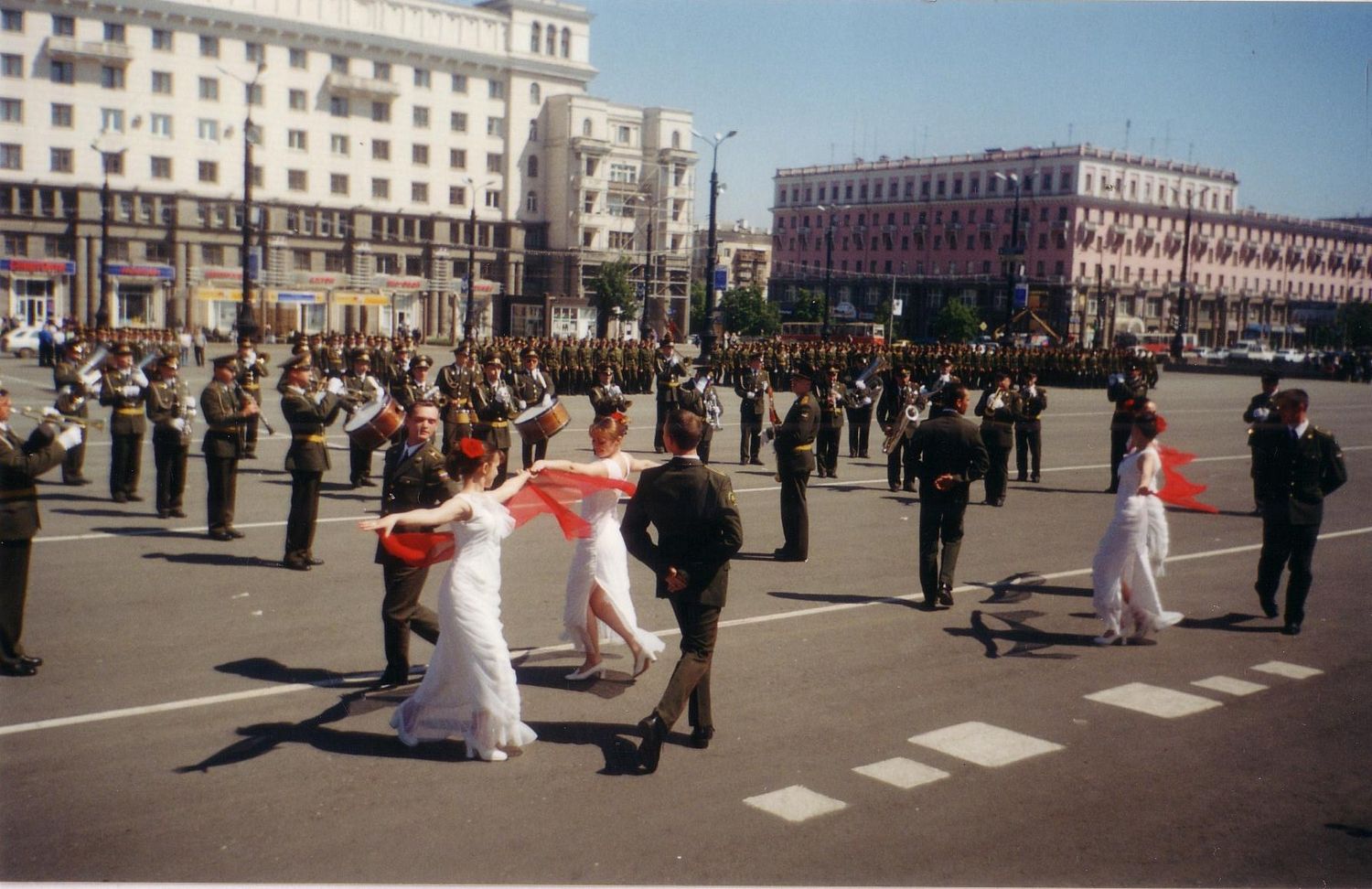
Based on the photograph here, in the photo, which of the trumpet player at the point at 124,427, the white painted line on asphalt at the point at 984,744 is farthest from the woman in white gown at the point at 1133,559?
the trumpet player at the point at 124,427

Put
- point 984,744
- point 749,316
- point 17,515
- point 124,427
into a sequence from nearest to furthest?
point 984,744 < point 17,515 < point 124,427 < point 749,316

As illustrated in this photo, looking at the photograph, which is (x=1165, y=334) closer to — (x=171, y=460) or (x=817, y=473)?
(x=817, y=473)

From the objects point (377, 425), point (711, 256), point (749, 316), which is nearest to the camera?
point (377, 425)

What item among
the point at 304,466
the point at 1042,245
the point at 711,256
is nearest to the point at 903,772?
the point at 304,466

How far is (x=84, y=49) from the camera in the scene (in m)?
50.8

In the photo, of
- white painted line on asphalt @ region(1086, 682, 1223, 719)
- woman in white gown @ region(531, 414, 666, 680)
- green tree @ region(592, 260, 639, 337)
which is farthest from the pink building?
woman in white gown @ region(531, 414, 666, 680)

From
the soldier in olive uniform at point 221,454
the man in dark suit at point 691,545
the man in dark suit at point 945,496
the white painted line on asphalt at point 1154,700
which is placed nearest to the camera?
the man in dark suit at point 691,545

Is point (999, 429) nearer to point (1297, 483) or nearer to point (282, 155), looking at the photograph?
point (1297, 483)

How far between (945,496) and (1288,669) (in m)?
2.95

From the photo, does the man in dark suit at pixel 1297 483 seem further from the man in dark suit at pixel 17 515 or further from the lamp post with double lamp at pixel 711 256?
the lamp post with double lamp at pixel 711 256

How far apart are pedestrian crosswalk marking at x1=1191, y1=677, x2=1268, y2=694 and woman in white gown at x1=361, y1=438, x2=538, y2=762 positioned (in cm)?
482

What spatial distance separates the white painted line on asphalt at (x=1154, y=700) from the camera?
24.8 ft

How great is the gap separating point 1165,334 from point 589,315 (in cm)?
5184

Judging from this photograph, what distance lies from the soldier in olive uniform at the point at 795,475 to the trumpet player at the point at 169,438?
699 cm
